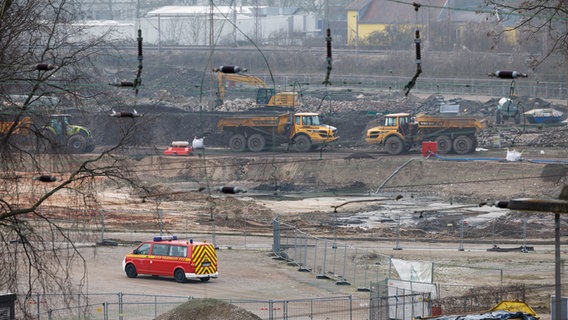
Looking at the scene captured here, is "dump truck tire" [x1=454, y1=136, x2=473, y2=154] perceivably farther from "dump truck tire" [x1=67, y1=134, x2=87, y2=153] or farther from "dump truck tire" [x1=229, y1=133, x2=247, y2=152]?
"dump truck tire" [x1=67, y1=134, x2=87, y2=153]

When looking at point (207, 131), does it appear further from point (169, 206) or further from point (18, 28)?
point (18, 28)

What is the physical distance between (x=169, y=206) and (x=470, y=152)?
17.1m

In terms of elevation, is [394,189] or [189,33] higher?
[189,33]

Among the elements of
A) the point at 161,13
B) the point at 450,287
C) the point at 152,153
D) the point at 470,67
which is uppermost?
the point at 161,13

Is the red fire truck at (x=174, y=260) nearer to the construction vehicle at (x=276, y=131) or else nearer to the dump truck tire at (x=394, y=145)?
the construction vehicle at (x=276, y=131)

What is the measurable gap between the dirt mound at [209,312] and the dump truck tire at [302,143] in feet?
111

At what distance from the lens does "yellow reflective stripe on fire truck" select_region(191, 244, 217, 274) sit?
3291 centimetres

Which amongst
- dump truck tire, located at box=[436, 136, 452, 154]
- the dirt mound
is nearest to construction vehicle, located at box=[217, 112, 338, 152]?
dump truck tire, located at box=[436, 136, 452, 154]

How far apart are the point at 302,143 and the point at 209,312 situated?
3436cm

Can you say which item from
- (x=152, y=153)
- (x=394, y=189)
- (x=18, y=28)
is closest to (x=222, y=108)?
(x=152, y=153)

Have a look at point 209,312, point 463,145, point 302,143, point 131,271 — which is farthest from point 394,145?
point 209,312

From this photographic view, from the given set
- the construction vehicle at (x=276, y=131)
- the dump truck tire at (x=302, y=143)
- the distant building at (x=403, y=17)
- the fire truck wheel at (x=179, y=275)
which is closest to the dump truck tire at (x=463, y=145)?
the construction vehicle at (x=276, y=131)

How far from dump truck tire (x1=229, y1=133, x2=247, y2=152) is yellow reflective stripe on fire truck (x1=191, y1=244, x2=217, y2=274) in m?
27.2

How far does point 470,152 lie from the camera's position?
57906 mm
